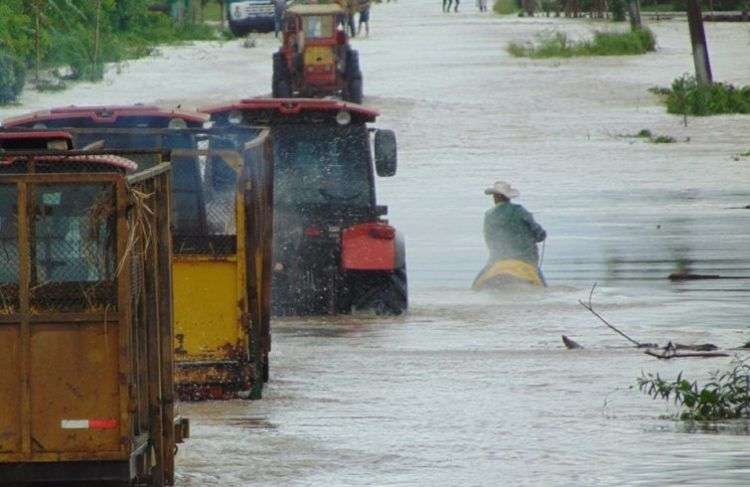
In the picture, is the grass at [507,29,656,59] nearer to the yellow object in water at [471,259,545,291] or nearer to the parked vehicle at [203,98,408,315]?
the yellow object in water at [471,259,545,291]

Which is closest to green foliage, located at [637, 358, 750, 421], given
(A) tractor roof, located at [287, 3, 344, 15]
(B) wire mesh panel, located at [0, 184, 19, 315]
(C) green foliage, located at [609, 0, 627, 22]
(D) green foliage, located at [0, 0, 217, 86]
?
(B) wire mesh panel, located at [0, 184, 19, 315]

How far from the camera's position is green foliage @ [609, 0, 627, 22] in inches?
3467

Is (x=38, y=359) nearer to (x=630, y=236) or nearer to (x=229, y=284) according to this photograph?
(x=229, y=284)

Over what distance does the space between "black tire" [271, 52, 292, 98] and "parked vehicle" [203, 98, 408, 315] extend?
2688 centimetres

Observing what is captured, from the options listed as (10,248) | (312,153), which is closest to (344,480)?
(10,248)

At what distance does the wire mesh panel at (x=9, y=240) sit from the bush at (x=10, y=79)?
38771mm

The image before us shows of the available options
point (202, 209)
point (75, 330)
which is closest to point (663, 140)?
point (202, 209)

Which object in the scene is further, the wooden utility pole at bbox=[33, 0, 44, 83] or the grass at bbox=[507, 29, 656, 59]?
the grass at bbox=[507, 29, 656, 59]

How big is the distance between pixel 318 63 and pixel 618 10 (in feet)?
147

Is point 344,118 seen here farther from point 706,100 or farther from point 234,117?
point 706,100

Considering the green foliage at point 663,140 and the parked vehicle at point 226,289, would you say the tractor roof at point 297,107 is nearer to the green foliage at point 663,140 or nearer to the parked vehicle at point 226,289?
the parked vehicle at point 226,289

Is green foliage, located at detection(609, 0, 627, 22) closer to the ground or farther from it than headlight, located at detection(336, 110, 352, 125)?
closer to the ground

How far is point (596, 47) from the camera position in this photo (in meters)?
67.3

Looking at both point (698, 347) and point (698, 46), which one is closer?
point (698, 347)
